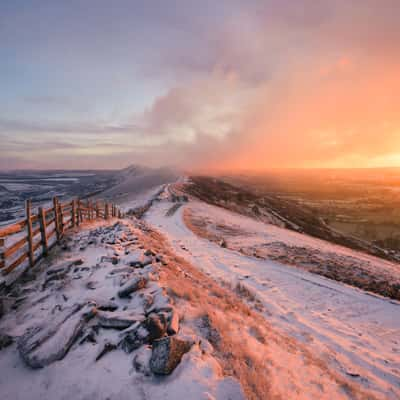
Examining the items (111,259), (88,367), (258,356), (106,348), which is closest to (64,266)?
(111,259)

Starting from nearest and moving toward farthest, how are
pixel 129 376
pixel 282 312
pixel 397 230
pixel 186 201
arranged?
pixel 129 376 < pixel 282 312 < pixel 186 201 < pixel 397 230

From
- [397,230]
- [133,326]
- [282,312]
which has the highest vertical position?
[133,326]

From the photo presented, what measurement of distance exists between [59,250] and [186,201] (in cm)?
2712

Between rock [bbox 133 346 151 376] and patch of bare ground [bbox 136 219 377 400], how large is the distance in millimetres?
1220

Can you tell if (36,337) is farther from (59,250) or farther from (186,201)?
(186,201)

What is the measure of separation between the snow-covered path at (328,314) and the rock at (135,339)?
14.8 ft

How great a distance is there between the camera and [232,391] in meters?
2.91

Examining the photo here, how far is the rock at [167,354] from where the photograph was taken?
3.10 m

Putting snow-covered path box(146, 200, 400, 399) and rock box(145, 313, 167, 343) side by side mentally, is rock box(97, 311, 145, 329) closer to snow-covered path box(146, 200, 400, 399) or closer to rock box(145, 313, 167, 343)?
rock box(145, 313, 167, 343)

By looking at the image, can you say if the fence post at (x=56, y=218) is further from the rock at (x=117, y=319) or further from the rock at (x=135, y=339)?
the rock at (x=135, y=339)

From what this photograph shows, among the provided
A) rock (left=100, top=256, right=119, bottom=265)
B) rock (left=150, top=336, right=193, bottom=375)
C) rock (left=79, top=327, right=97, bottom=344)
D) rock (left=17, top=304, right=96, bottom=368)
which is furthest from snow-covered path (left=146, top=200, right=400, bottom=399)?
rock (left=17, top=304, right=96, bottom=368)

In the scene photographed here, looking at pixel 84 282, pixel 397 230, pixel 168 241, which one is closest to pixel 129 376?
pixel 84 282

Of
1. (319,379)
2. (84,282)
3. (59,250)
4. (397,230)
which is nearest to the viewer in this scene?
(319,379)

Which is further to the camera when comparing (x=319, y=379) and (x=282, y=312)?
(x=282, y=312)
